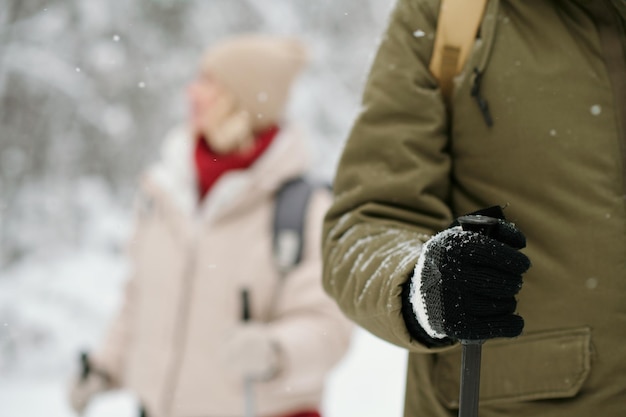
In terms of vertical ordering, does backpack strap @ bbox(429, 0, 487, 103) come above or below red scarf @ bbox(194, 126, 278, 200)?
above

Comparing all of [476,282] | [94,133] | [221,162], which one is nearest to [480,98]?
[476,282]

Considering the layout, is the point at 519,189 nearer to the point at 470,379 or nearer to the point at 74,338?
the point at 470,379


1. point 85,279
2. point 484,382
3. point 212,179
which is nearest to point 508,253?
point 484,382

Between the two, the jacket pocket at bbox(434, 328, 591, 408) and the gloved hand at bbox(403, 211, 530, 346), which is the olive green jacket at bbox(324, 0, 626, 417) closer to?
the jacket pocket at bbox(434, 328, 591, 408)

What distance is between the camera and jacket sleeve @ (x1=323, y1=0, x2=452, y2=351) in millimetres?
1728

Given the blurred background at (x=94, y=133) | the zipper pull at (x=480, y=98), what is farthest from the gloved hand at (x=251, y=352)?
the blurred background at (x=94, y=133)

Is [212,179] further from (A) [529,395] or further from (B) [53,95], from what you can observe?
(B) [53,95]

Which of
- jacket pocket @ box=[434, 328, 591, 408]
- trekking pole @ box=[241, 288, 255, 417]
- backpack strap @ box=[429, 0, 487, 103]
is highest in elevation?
backpack strap @ box=[429, 0, 487, 103]

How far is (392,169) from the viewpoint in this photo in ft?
5.89

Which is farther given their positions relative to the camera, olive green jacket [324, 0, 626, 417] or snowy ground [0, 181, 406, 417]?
snowy ground [0, 181, 406, 417]

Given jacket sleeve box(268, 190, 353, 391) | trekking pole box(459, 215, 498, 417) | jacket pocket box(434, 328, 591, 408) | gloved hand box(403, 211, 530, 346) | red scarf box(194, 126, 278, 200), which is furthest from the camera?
red scarf box(194, 126, 278, 200)

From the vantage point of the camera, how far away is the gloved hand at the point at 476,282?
1.36m

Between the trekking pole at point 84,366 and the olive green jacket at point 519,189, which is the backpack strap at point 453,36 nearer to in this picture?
the olive green jacket at point 519,189

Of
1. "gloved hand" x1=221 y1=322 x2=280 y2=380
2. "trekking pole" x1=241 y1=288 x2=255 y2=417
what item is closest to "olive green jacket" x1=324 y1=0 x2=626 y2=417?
"gloved hand" x1=221 y1=322 x2=280 y2=380
